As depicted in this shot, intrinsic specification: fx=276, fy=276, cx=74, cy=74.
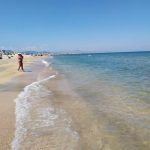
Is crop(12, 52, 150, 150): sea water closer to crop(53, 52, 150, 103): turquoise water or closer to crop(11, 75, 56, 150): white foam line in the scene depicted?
crop(11, 75, 56, 150): white foam line

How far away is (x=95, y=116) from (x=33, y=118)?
204 centimetres

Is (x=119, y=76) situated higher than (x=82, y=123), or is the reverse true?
(x=82, y=123)

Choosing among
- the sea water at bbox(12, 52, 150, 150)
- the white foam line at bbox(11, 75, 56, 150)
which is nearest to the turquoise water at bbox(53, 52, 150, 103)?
the sea water at bbox(12, 52, 150, 150)

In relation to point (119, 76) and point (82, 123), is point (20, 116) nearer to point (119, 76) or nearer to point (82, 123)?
point (82, 123)

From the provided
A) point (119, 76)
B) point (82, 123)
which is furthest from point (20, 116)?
point (119, 76)

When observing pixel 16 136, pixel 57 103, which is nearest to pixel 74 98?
pixel 57 103

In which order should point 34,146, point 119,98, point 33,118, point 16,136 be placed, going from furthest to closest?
point 119,98 < point 33,118 < point 16,136 < point 34,146

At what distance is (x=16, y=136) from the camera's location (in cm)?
685

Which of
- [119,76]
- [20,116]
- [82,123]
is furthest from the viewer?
[119,76]

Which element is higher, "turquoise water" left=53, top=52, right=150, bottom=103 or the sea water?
the sea water

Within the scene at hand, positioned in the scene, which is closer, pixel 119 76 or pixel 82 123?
pixel 82 123

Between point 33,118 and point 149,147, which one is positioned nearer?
point 149,147

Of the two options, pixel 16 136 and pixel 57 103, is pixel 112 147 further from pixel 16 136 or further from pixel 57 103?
pixel 57 103

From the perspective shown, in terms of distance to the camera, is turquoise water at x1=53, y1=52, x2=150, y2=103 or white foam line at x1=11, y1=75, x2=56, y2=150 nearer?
white foam line at x1=11, y1=75, x2=56, y2=150
